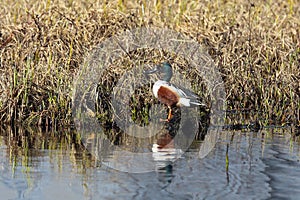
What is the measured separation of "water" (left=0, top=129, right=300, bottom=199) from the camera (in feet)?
17.1

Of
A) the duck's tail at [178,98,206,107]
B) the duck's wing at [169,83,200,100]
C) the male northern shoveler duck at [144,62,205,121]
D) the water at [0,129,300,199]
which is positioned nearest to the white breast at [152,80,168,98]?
the male northern shoveler duck at [144,62,205,121]

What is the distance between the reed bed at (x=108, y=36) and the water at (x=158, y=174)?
0.80m

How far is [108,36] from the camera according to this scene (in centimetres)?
884

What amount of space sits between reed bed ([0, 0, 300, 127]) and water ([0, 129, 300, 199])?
A: 2.61 feet

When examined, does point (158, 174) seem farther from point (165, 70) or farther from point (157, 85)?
point (165, 70)

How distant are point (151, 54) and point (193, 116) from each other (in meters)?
0.92

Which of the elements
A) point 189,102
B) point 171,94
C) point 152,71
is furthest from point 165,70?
point 189,102

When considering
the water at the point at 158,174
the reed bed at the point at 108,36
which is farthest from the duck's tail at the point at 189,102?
the water at the point at 158,174

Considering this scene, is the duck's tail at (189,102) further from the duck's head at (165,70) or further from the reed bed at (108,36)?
the reed bed at (108,36)

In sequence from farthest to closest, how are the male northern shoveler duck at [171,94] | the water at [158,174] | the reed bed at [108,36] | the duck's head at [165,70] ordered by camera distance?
the duck's head at [165,70] < the male northern shoveler duck at [171,94] < the reed bed at [108,36] < the water at [158,174]

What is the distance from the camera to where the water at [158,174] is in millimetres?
5207

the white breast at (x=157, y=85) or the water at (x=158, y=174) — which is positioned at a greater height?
the white breast at (x=157, y=85)

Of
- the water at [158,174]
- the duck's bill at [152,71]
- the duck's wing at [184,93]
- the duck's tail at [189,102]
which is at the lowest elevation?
the water at [158,174]

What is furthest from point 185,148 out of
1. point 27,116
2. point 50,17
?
point 50,17
